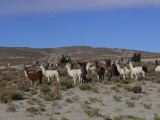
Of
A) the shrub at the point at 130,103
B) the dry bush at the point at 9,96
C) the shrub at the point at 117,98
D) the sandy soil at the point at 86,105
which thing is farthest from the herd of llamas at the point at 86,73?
the shrub at the point at 130,103

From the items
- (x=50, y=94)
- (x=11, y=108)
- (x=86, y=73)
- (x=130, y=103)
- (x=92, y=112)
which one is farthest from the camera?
(x=86, y=73)

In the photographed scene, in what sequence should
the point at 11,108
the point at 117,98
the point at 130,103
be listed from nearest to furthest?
the point at 11,108, the point at 130,103, the point at 117,98

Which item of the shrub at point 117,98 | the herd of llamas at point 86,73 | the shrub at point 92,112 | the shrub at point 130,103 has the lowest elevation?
the shrub at point 92,112

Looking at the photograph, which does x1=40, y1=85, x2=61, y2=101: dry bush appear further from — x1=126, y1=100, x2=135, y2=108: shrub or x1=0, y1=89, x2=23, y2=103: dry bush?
x1=126, y1=100, x2=135, y2=108: shrub

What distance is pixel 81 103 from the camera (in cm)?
2272

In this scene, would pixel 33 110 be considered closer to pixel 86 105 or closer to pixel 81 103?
pixel 86 105

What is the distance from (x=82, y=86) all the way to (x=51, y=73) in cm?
553

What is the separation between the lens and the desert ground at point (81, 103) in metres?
19.6

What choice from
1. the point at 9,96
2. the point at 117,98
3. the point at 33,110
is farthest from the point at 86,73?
the point at 33,110

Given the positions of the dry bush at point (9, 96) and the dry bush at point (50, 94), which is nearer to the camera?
the dry bush at point (9, 96)

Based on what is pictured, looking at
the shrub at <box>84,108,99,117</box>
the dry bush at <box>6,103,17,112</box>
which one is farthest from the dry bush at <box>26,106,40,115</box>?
the shrub at <box>84,108,99,117</box>

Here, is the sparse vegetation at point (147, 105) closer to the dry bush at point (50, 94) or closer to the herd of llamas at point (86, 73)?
the dry bush at point (50, 94)

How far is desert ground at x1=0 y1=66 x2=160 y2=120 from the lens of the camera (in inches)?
771

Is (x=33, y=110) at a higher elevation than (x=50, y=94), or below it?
below
